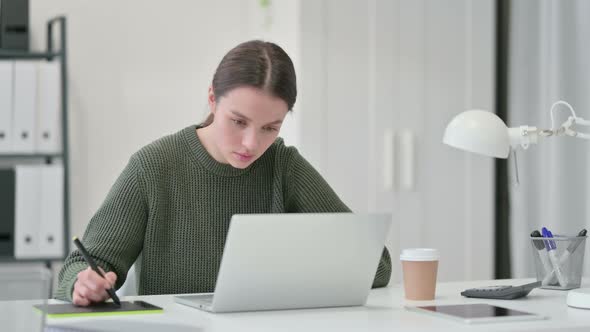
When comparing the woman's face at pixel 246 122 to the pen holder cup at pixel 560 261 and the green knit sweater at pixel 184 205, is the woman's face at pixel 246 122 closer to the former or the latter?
the green knit sweater at pixel 184 205

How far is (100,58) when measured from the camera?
345 centimetres

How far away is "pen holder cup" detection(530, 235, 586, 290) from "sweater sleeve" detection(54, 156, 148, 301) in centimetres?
90

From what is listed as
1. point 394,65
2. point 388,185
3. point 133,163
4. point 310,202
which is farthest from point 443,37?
point 133,163

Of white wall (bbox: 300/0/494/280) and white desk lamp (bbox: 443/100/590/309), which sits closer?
white desk lamp (bbox: 443/100/590/309)

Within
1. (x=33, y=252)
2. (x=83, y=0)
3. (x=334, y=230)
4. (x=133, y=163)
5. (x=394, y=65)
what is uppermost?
(x=83, y=0)

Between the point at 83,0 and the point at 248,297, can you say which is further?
the point at 83,0

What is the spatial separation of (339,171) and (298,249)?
189 cm

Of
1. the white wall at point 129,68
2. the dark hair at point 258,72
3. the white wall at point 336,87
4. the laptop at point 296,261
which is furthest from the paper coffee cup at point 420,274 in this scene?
the white wall at point 129,68

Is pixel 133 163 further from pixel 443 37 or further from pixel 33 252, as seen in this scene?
pixel 443 37

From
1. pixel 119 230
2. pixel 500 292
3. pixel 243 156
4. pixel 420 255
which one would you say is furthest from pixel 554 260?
pixel 119 230

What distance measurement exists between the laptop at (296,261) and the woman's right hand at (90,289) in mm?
Result: 149

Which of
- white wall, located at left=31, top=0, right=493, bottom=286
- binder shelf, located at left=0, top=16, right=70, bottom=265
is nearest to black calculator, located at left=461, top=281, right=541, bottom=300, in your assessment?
white wall, located at left=31, top=0, right=493, bottom=286

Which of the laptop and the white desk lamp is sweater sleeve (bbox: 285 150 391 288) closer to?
the white desk lamp

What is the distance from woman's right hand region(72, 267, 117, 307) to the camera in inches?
59.2
